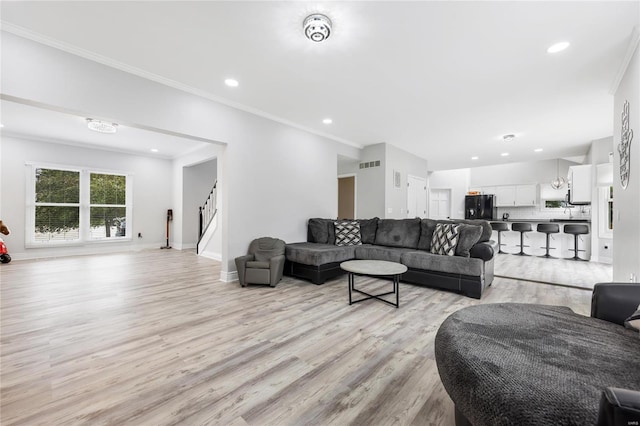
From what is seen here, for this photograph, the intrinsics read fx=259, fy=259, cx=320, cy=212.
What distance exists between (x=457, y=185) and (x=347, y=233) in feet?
23.8

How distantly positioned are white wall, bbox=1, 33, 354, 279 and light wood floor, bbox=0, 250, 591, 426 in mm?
1418

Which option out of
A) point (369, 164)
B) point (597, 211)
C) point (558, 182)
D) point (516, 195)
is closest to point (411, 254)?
point (369, 164)

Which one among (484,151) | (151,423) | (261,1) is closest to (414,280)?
(151,423)

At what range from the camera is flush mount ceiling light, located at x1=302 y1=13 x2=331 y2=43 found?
2256 millimetres

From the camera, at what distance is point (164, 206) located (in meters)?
7.97

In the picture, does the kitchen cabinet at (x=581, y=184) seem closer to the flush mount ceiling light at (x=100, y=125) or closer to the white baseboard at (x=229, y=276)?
the white baseboard at (x=229, y=276)

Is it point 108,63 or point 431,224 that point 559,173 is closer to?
point 431,224

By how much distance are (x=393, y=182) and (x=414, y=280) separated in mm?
3156

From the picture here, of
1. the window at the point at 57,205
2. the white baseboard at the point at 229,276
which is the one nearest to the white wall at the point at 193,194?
the window at the point at 57,205

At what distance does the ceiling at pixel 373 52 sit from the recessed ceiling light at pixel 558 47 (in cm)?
6

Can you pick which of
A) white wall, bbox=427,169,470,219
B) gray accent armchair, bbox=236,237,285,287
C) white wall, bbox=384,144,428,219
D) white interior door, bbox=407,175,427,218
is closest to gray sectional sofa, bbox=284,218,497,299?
gray accent armchair, bbox=236,237,285,287

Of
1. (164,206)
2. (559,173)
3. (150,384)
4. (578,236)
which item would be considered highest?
(559,173)

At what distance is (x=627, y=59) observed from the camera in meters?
2.75

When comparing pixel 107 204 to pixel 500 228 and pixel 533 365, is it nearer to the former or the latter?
pixel 533 365
